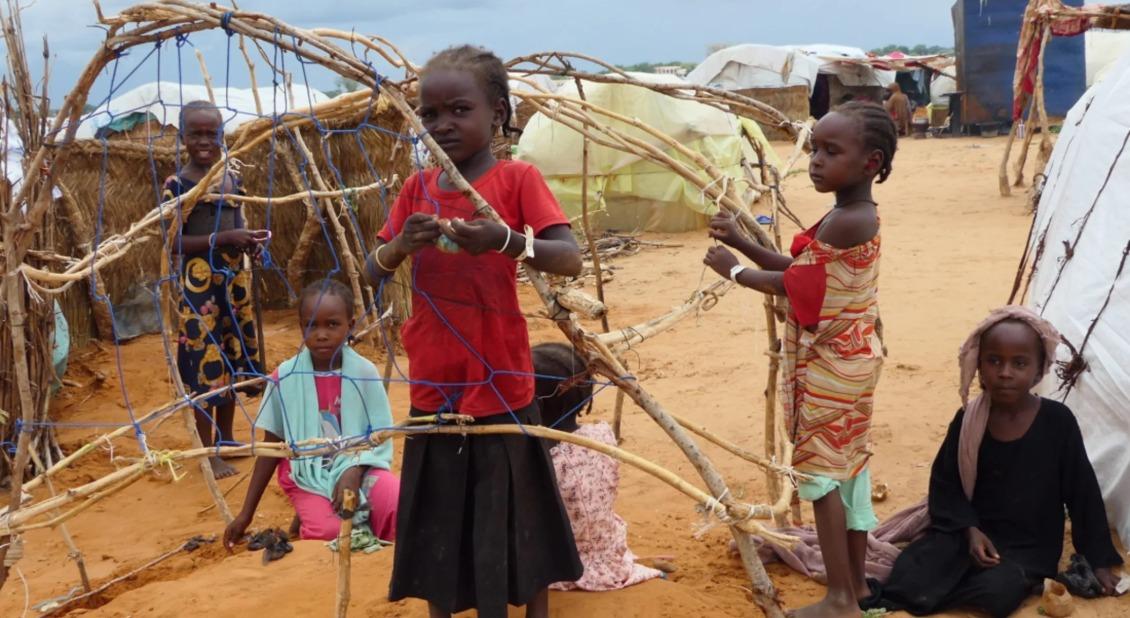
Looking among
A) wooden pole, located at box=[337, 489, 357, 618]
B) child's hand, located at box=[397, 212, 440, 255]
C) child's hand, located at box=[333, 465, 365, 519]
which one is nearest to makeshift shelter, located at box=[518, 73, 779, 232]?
child's hand, located at box=[333, 465, 365, 519]

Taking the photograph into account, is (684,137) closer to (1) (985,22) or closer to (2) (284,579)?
(2) (284,579)

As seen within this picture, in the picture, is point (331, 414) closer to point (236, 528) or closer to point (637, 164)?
point (236, 528)

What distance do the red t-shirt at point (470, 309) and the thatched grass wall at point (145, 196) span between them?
3834 mm

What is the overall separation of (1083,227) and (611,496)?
2265 millimetres

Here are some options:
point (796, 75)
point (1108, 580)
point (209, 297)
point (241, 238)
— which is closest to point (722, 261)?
point (1108, 580)

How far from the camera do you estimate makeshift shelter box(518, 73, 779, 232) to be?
10656mm

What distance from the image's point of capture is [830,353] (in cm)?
261

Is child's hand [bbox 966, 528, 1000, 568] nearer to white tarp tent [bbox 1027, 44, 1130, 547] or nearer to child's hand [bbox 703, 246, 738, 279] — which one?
white tarp tent [bbox 1027, 44, 1130, 547]

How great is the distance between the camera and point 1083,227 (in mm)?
3869

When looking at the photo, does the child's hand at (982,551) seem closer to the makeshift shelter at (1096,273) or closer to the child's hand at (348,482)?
the makeshift shelter at (1096,273)

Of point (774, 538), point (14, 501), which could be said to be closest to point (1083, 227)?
point (774, 538)

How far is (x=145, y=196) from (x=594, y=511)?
4942 mm

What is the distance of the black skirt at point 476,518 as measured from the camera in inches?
87.7

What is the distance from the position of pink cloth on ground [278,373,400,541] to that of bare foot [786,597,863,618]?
1.37 metres
